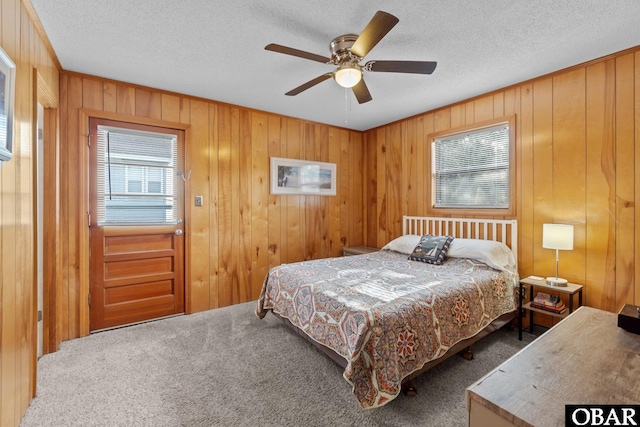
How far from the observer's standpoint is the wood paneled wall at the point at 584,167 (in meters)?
2.38

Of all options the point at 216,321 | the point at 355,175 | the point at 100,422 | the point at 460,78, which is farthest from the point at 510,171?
the point at 100,422

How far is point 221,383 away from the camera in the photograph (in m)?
2.05

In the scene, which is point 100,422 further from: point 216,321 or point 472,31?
point 472,31

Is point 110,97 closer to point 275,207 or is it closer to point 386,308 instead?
point 275,207

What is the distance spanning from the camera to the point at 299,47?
2297mm

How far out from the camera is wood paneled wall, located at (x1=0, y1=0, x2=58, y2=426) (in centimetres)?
146

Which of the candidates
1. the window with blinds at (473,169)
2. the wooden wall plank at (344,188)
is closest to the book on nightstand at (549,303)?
the window with blinds at (473,169)

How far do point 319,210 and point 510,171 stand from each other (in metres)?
2.56

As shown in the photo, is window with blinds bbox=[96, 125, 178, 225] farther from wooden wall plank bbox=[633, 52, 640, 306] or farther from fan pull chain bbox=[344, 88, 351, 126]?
wooden wall plank bbox=[633, 52, 640, 306]

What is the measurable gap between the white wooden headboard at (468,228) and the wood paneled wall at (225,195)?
3.85ft

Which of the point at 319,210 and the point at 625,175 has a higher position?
the point at 625,175

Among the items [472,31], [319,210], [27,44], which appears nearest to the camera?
[27,44]

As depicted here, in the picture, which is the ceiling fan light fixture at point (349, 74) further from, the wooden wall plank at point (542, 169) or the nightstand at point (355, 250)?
the nightstand at point (355, 250)

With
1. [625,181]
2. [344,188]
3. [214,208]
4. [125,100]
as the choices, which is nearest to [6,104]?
[125,100]
